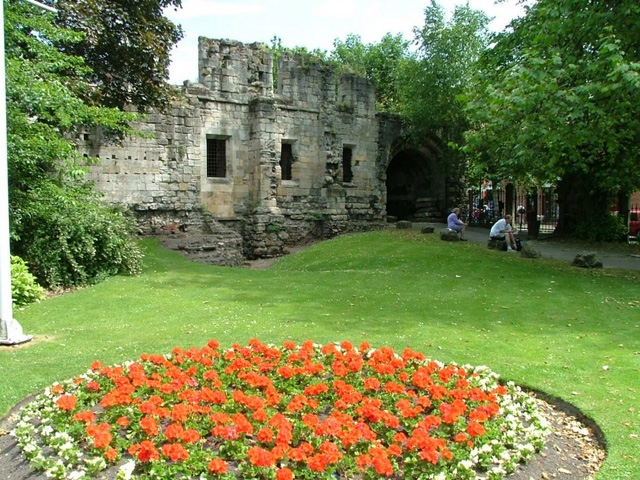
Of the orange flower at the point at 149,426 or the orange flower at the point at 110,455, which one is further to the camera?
the orange flower at the point at 149,426

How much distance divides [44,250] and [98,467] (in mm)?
9007

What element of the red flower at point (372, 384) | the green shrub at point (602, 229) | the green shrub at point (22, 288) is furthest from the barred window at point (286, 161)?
the red flower at point (372, 384)

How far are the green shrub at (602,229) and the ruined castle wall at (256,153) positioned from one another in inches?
342

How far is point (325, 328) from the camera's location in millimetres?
8414

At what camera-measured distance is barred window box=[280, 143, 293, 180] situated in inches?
938

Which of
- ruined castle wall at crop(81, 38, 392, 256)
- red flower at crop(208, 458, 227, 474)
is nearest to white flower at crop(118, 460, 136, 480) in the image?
red flower at crop(208, 458, 227, 474)

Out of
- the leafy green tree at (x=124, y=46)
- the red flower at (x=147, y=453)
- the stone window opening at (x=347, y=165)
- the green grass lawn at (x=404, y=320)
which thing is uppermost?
the leafy green tree at (x=124, y=46)

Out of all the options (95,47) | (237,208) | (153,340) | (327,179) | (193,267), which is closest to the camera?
(153,340)

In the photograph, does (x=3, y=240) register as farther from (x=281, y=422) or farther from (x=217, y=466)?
(x=217, y=466)

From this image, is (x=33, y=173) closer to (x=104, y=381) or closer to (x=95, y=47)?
(x=95, y=47)

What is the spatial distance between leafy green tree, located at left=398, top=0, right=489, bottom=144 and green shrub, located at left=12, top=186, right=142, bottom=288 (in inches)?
659

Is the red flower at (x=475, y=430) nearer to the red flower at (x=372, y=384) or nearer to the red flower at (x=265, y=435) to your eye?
the red flower at (x=372, y=384)

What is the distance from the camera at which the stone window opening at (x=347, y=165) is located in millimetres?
25719

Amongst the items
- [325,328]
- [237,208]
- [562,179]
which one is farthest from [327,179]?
[325,328]
